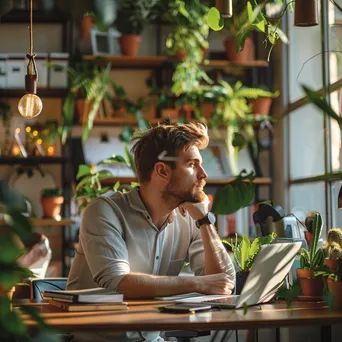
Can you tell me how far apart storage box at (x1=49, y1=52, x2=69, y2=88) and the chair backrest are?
308cm

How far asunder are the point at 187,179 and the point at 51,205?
2.95 m

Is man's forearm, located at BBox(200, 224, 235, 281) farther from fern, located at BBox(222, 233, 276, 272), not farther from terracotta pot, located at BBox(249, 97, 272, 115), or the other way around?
terracotta pot, located at BBox(249, 97, 272, 115)

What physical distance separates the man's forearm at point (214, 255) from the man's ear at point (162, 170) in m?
0.24

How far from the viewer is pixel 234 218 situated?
5613mm

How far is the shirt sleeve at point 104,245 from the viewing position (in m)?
2.48

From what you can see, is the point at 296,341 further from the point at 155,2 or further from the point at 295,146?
the point at 155,2

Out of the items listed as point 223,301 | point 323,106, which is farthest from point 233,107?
→ point 323,106

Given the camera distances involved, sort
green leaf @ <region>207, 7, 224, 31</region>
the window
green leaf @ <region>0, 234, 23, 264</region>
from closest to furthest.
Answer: green leaf @ <region>0, 234, 23, 264</region>
green leaf @ <region>207, 7, 224, 31</region>
the window

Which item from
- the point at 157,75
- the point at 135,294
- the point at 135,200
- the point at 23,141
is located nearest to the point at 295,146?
the point at 157,75

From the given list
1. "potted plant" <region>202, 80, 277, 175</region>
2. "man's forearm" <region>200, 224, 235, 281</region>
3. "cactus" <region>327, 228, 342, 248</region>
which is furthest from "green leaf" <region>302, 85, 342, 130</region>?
"potted plant" <region>202, 80, 277, 175</region>

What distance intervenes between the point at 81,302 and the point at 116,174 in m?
3.38

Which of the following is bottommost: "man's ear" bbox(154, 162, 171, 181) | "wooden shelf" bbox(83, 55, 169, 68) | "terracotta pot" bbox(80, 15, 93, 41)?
"man's ear" bbox(154, 162, 171, 181)

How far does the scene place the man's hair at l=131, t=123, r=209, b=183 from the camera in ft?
→ 9.31

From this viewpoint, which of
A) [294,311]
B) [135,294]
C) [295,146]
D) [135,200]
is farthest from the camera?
[295,146]
